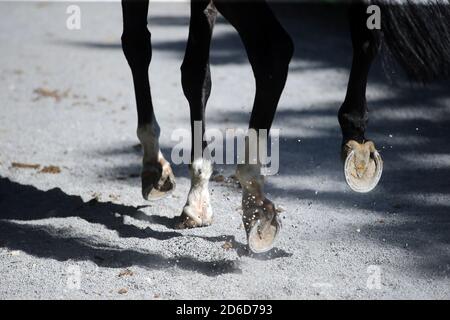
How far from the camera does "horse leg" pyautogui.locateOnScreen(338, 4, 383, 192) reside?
3.70 metres

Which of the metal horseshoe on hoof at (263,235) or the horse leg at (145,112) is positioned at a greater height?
the horse leg at (145,112)

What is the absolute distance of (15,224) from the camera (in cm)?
428

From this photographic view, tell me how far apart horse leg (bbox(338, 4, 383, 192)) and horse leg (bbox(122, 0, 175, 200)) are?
3.47ft

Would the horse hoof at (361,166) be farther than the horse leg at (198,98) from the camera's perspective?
No

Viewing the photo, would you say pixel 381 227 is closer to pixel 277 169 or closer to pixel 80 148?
pixel 277 169

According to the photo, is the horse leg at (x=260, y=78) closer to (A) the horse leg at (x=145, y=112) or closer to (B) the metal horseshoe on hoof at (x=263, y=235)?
(B) the metal horseshoe on hoof at (x=263, y=235)

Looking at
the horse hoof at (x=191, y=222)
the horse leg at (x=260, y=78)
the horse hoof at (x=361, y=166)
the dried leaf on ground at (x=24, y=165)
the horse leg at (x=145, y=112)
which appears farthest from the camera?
the dried leaf on ground at (x=24, y=165)

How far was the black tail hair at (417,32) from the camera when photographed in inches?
148

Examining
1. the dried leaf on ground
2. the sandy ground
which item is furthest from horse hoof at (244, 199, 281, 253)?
the dried leaf on ground

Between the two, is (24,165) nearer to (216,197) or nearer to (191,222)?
(216,197)

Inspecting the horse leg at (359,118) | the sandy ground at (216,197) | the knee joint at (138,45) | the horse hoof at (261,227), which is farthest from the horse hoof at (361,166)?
the knee joint at (138,45)

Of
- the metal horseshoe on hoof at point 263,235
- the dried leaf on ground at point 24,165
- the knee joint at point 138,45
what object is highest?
the knee joint at point 138,45

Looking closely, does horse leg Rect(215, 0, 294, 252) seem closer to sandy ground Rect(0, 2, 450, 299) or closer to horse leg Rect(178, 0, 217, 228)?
sandy ground Rect(0, 2, 450, 299)

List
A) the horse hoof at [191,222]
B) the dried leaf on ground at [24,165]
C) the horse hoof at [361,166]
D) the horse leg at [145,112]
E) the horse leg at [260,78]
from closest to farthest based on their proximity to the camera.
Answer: the horse leg at [260,78] < the horse hoof at [361,166] < the horse hoof at [191,222] < the horse leg at [145,112] < the dried leaf on ground at [24,165]
